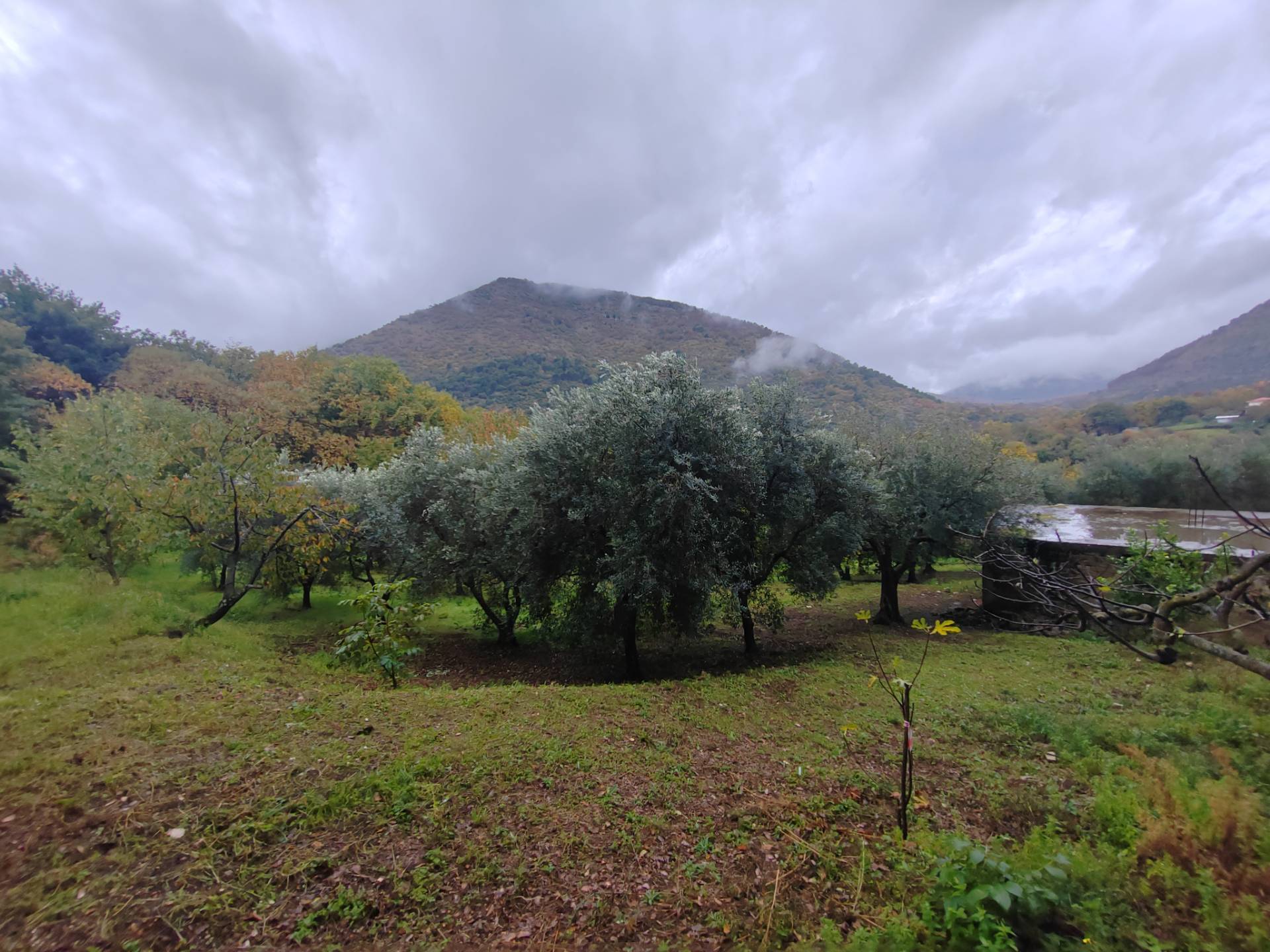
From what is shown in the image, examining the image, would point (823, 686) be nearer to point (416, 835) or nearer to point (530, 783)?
point (530, 783)

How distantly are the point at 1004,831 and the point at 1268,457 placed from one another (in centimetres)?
3664

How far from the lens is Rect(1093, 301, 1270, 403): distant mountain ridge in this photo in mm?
62250

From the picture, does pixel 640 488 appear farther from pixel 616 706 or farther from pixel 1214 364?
pixel 1214 364

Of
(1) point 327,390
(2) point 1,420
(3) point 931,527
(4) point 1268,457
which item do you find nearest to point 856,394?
(4) point 1268,457

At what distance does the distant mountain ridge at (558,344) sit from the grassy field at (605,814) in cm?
6178

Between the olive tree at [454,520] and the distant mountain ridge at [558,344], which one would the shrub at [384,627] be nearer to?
the olive tree at [454,520]

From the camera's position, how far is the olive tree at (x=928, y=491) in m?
15.1

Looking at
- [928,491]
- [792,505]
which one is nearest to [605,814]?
[792,505]

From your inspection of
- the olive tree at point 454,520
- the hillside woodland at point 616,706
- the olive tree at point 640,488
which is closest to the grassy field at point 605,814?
the hillside woodland at point 616,706

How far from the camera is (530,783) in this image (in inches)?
189

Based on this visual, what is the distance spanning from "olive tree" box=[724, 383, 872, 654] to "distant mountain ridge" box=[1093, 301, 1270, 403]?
7366 centimetres

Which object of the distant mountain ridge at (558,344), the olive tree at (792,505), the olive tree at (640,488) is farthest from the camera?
the distant mountain ridge at (558,344)

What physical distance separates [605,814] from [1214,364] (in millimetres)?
107517

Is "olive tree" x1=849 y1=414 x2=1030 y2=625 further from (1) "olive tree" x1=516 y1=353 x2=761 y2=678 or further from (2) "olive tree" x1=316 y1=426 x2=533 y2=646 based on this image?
(2) "olive tree" x1=316 y1=426 x2=533 y2=646
